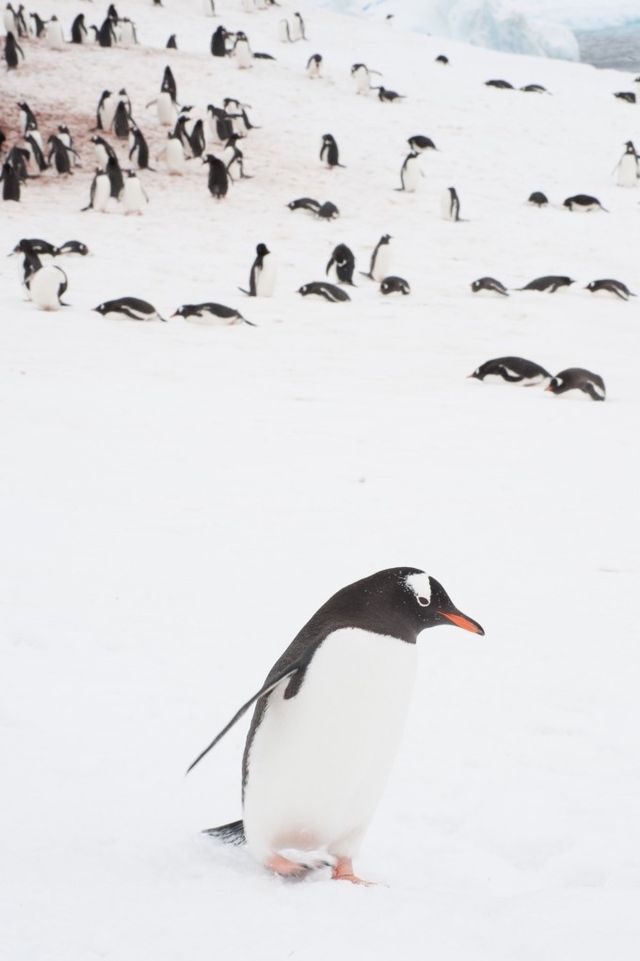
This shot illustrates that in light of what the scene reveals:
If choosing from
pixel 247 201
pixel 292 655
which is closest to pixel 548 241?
pixel 247 201

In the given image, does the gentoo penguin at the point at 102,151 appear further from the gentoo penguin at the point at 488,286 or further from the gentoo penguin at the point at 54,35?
the gentoo penguin at the point at 488,286

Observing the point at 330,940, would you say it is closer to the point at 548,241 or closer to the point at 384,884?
the point at 384,884

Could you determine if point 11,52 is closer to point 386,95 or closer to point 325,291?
point 386,95

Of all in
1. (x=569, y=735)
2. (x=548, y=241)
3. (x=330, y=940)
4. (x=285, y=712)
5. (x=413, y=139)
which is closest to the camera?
(x=330, y=940)

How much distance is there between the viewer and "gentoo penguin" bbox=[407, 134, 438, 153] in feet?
57.9

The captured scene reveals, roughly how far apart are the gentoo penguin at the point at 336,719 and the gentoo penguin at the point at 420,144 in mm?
16724

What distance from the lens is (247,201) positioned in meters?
14.7

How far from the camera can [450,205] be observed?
14461 mm

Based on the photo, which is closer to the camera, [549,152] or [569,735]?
[569,735]

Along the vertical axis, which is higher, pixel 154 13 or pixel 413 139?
pixel 154 13

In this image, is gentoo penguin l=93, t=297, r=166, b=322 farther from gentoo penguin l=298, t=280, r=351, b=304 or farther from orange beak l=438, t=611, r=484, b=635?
orange beak l=438, t=611, r=484, b=635

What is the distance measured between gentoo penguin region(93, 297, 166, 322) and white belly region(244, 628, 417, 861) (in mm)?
7518

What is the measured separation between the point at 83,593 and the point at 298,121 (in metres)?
16.2

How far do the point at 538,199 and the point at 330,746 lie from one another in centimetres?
1452
